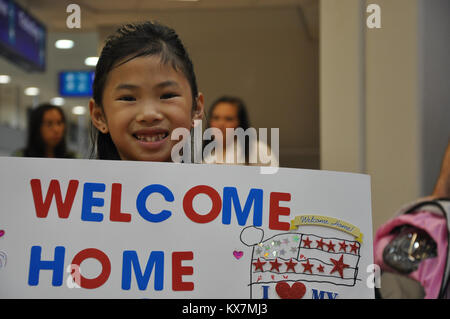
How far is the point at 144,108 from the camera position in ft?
2.63

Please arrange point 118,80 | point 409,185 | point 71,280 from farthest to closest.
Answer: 1. point 409,185
2. point 118,80
3. point 71,280

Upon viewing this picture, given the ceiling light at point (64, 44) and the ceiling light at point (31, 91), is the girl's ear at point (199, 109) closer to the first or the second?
the ceiling light at point (64, 44)

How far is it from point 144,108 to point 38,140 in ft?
3.57

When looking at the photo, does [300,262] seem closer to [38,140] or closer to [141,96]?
[141,96]

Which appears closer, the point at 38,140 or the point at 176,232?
the point at 176,232

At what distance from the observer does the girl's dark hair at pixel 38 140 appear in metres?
1.62

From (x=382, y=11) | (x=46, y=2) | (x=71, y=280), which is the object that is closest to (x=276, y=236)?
(x=71, y=280)

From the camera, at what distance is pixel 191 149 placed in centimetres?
91

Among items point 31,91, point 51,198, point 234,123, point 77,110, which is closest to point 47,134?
point 234,123

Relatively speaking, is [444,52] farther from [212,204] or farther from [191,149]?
[212,204]

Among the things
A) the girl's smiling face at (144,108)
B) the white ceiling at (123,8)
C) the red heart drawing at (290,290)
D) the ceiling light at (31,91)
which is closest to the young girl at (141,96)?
the girl's smiling face at (144,108)

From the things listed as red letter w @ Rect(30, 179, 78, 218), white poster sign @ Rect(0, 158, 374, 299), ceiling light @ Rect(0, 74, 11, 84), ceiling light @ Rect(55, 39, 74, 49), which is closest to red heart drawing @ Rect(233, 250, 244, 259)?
white poster sign @ Rect(0, 158, 374, 299)

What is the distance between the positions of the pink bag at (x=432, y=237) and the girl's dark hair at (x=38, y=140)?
92 cm

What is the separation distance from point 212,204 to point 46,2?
197 cm
